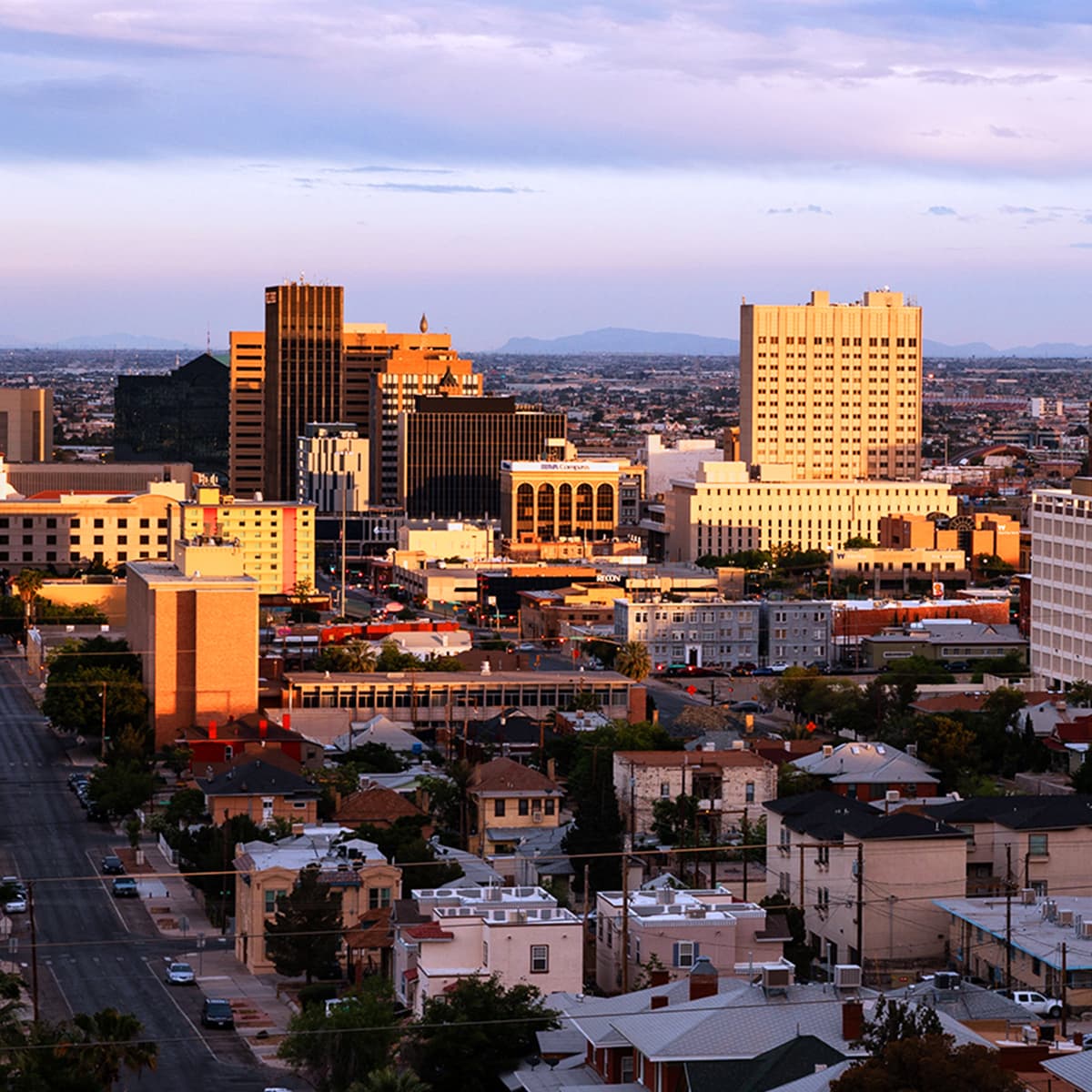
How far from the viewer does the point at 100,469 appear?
199625 mm

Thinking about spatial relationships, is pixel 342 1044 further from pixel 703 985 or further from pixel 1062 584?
pixel 1062 584

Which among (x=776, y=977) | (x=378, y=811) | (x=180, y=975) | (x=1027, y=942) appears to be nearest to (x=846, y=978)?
(x=776, y=977)

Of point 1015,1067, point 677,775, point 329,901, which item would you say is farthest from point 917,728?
point 1015,1067

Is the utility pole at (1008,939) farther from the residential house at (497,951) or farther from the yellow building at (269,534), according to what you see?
the yellow building at (269,534)

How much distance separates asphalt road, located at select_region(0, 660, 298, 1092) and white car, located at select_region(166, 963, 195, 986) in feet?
0.79

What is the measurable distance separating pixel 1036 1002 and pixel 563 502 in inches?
5500

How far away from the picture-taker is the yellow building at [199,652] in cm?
9238

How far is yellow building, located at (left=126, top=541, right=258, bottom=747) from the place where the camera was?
92375 millimetres

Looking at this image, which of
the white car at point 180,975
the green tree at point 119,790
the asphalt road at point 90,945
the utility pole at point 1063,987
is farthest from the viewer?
the green tree at point 119,790

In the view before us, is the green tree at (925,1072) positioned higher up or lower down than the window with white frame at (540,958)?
higher up

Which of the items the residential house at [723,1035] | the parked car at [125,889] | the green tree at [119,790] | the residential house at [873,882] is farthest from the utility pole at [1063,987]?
the green tree at [119,790]

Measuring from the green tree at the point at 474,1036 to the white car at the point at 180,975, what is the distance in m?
11.0

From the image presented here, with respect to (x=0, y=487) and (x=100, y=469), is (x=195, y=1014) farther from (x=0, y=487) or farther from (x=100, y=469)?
(x=100, y=469)

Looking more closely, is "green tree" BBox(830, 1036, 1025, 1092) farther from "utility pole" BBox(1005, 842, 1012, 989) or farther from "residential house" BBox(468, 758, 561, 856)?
"residential house" BBox(468, 758, 561, 856)
